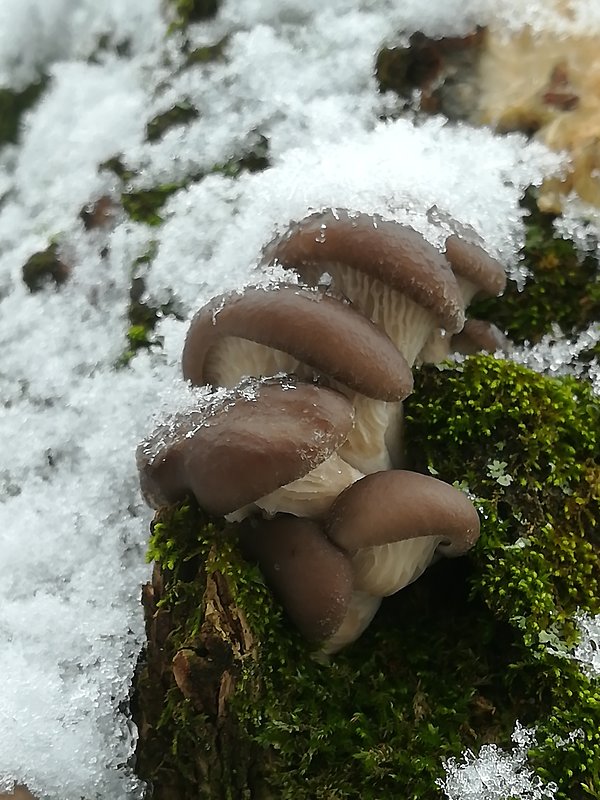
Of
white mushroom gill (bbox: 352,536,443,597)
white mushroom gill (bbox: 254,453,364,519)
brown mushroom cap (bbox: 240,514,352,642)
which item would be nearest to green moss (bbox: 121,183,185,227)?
white mushroom gill (bbox: 254,453,364,519)

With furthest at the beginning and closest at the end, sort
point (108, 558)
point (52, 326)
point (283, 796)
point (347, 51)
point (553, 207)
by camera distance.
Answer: point (347, 51)
point (52, 326)
point (553, 207)
point (108, 558)
point (283, 796)

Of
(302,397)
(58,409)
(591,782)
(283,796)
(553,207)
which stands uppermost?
(302,397)

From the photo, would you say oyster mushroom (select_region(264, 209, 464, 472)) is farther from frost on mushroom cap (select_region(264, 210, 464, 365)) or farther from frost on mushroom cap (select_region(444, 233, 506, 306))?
frost on mushroom cap (select_region(444, 233, 506, 306))

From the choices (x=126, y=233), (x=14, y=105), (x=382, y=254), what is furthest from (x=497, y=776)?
(x=14, y=105)

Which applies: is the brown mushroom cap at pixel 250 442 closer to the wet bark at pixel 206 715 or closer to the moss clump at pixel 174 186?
the wet bark at pixel 206 715

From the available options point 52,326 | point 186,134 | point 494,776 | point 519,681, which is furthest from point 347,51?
point 494,776

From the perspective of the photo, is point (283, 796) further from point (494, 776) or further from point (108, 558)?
point (108, 558)
